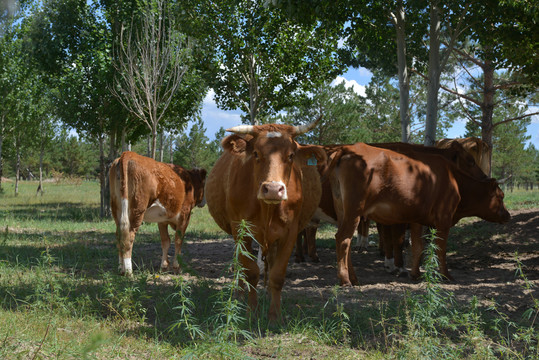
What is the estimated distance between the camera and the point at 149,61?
14.3 metres

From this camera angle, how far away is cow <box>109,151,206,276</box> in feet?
21.9

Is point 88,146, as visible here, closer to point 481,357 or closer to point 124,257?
point 124,257

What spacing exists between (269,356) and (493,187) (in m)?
6.01

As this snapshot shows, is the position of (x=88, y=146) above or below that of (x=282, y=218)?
above

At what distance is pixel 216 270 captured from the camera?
7438 millimetres

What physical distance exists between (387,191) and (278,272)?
269 centimetres

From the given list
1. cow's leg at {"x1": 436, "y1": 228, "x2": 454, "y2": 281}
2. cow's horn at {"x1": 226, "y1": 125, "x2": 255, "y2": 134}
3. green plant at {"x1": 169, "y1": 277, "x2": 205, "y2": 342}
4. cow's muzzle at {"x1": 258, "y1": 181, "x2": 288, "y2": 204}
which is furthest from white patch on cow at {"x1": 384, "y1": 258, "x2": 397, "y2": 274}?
cow's muzzle at {"x1": 258, "y1": 181, "x2": 288, "y2": 204}

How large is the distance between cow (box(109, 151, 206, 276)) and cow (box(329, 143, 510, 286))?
7.90 ft

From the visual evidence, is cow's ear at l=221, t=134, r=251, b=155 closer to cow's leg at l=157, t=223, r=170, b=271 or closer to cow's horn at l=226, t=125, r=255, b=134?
cow's horn at l=226, t=125, r=255, b=134

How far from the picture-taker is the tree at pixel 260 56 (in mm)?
14773

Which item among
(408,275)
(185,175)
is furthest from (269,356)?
(185,175)

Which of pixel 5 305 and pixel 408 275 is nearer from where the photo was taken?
pixel 5 305

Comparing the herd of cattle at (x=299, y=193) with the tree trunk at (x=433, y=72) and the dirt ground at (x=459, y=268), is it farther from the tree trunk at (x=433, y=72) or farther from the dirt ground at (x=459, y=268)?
the tree trunk at (x=433, y=72)

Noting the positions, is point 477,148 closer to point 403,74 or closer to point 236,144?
point 403,74
